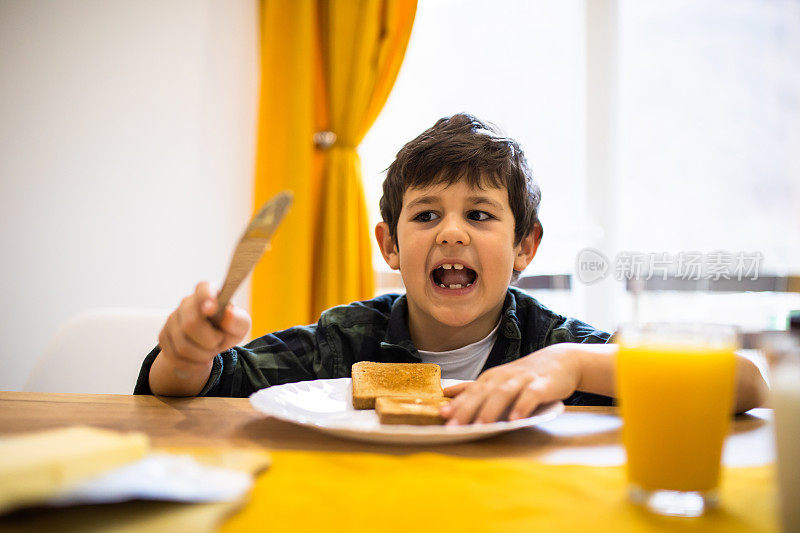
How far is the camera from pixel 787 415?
429mm

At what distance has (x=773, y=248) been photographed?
2564mm

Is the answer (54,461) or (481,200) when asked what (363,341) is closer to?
(481,200)

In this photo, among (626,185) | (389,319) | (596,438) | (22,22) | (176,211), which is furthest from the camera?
(626,185)

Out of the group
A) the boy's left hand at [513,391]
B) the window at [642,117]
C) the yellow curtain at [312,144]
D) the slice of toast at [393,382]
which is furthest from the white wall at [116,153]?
the boy's left hand at [513,391]

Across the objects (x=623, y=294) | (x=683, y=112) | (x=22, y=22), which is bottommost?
(x=623, y=294)

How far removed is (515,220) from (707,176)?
1681mm

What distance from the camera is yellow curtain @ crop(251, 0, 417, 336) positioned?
2.52 m

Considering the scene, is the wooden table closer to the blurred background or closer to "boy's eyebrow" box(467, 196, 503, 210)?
"boy's eyebrow" box(467, 196, 503, 210)

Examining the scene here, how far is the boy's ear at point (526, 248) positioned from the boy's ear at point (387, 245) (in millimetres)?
287

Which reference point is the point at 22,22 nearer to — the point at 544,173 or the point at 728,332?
the point at 544,173

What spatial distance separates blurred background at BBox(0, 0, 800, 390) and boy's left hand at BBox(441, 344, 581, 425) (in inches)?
68.7

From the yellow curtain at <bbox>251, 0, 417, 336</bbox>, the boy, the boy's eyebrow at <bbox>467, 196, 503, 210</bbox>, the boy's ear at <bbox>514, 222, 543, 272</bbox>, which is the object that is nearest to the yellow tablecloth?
the boy

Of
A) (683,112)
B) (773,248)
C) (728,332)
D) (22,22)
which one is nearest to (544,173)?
(683,112)

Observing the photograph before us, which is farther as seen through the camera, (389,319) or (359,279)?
(359,279)
